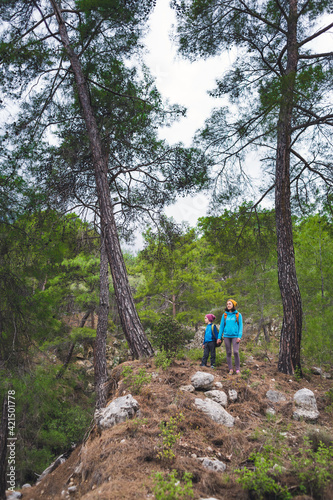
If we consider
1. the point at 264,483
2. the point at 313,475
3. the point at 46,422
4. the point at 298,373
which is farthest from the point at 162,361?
the point at 46,422

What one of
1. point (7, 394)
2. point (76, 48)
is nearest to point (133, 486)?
point (7, 394)

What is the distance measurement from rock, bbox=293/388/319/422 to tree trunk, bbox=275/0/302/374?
72.6 inches

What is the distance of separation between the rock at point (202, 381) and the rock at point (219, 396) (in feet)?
0.59

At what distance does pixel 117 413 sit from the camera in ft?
10.6

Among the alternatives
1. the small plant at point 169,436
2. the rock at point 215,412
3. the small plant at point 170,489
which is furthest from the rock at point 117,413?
the small plant at point 170,489

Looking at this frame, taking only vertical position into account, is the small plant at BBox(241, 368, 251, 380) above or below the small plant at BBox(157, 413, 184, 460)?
below

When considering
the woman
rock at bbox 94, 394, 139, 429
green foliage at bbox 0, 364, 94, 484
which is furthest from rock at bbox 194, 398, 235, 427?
green foliage at bbox 0, 364, 94, 484

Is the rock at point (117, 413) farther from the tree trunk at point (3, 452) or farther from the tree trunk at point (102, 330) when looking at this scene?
the tree trunk at point (102, 330)

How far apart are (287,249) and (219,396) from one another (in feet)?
12.2

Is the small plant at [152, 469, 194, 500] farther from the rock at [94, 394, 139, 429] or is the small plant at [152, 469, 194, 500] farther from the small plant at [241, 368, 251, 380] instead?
the small plant at [241, 368, 251, 380]

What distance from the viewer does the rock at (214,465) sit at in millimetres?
2455

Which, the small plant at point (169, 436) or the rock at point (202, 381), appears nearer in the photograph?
the small plant at point (169, 436)

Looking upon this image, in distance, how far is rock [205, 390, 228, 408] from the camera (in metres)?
3.98

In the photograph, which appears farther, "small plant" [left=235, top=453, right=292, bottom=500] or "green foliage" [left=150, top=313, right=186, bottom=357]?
"green foliage" [left=150, top=313, right=186, bottom=357]
